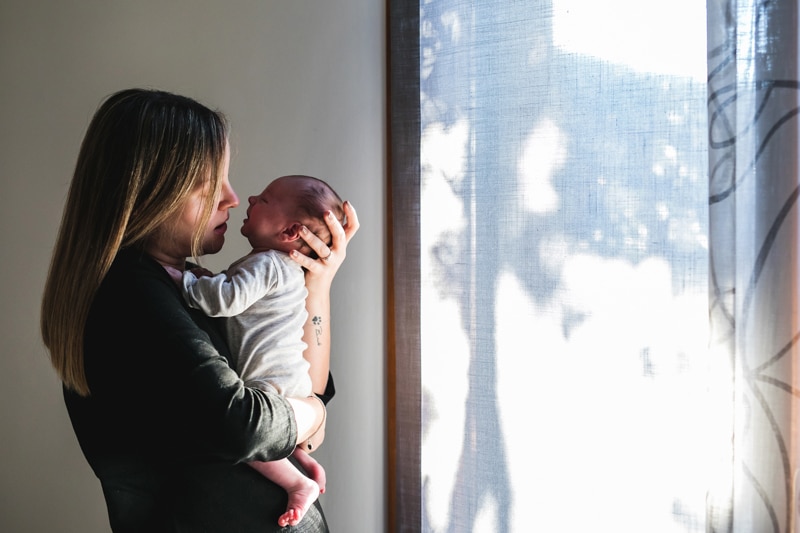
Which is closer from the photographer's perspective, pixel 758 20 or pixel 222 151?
pixel 222 151

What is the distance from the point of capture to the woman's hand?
1405mm

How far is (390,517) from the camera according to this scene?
2.03 meters

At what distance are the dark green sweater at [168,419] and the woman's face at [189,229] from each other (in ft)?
0.24

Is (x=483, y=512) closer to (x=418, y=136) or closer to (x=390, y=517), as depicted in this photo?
(x=390, y=517)

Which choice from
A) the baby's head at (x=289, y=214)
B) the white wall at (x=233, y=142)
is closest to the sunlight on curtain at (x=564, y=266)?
the white wall at (x=233, y=142)

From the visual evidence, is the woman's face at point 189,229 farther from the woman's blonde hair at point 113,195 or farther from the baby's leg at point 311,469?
the baby's leg at point 311,469

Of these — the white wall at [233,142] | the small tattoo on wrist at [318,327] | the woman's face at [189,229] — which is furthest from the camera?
the white wall at [233,142]

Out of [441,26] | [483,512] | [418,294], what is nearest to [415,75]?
[441,26]

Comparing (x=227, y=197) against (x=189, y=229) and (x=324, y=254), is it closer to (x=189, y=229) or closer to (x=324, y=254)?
(x=189, y=229)

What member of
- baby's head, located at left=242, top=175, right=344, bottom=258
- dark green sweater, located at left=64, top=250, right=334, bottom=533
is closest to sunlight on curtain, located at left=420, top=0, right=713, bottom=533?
baby's head, located at left=242, top=175, right=344, bottom=258

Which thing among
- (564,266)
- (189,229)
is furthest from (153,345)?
(564,266)

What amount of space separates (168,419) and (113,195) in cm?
40

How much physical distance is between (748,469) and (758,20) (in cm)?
94

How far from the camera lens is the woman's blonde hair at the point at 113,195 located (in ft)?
3.78
